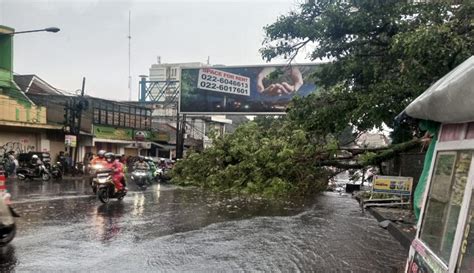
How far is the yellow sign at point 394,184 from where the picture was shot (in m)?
13.8

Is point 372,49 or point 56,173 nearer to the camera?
point 372,49

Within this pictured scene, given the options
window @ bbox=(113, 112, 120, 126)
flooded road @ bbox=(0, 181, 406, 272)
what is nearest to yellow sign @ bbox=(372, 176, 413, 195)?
flooded road @ bbox=(0, 181, 406, 272)

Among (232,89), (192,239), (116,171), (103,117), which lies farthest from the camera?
(103,117)

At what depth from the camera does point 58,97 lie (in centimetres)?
3519

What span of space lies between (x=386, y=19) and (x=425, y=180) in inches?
407

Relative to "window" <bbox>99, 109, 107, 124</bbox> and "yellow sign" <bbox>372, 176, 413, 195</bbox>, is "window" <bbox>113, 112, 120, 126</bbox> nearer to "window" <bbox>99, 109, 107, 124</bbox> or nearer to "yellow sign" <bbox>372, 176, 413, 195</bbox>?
"window" <bbox>99, 109, 107, 124</bbox>

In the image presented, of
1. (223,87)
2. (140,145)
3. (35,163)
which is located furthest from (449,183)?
(140,145)

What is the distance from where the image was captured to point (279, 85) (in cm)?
3741

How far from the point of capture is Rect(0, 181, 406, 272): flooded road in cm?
722

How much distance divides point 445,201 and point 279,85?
113ft

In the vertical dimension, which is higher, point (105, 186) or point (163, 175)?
point (105, 186)

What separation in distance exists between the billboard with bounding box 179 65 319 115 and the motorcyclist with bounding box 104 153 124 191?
22039 mm

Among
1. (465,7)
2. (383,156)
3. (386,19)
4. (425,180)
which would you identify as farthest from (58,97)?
(425,180)

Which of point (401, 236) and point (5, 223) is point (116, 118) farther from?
point (401, 236)
